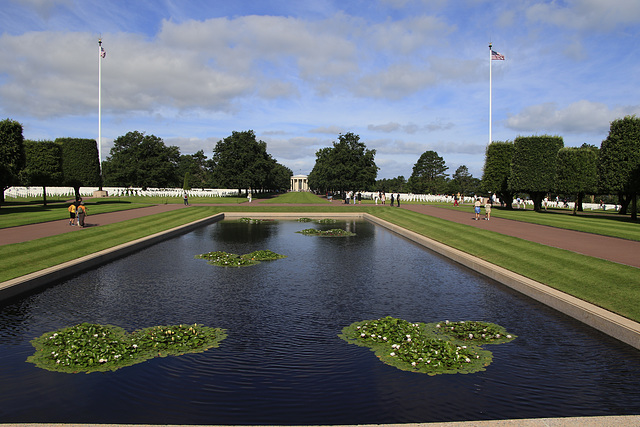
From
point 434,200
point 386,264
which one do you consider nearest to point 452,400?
point 386,264

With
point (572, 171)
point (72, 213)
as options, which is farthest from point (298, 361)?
point (572, 171)

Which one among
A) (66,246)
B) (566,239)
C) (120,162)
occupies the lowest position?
A: (66,246)

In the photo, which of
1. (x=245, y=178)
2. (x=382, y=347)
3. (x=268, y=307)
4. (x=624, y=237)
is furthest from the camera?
(x=245, y=178)

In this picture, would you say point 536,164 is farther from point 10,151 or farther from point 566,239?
point 10,151

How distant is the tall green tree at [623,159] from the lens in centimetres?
3431

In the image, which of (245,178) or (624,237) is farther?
(245,178)

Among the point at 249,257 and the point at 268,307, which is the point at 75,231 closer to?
the point at 249,257

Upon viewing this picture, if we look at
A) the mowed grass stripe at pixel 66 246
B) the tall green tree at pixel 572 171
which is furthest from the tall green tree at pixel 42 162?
the tall green tree at pixel 572 171

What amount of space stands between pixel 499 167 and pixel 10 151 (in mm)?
55241

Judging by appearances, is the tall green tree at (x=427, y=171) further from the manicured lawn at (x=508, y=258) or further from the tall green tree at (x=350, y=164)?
the manicured lawn at (x=508, y=258)

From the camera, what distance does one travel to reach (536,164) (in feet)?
164

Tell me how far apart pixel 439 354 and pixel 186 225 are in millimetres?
25443

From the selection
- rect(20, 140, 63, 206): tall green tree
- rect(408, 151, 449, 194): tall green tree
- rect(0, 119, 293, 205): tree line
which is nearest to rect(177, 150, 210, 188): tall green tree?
rect(0, 119, 293, 205): tree line

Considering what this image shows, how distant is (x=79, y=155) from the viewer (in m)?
55.1
